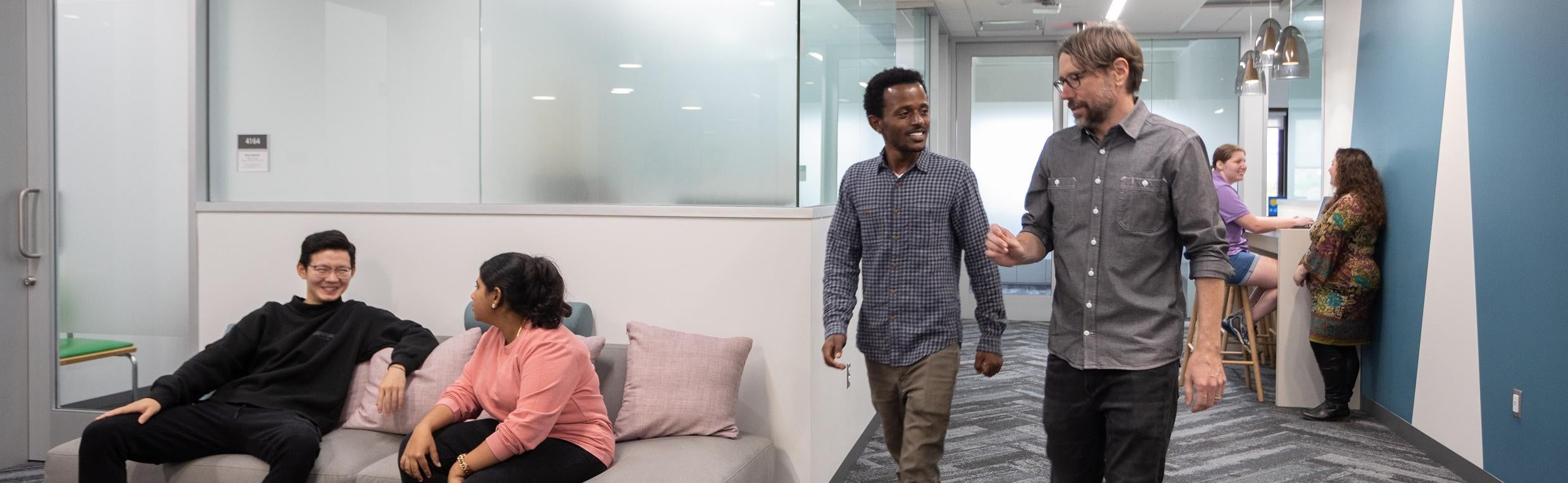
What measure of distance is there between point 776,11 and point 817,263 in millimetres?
819

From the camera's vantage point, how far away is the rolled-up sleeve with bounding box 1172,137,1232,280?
2006 millimetres

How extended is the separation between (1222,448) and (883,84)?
2.71m

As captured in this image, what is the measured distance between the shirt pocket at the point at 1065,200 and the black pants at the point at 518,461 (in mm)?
1341

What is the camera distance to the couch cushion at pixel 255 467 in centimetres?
291

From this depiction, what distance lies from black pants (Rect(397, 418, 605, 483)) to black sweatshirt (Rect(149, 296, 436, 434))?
0.57m

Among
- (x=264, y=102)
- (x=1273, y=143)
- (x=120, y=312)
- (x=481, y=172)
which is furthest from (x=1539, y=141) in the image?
(x=1273, y=143)

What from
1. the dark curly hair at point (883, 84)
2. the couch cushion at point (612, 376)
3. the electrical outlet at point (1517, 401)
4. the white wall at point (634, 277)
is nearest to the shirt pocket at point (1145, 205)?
the dark curly hair at point (883, 84)

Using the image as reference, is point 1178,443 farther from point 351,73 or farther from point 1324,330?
point 351,73

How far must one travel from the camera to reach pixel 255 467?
2926 mm

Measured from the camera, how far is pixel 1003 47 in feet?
29.3

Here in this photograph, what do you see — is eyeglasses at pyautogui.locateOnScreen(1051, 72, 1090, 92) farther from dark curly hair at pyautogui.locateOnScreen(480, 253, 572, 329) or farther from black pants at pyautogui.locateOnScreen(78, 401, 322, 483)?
black pants at pyautogui.locateOnScreen(78, 401, 322, 483)

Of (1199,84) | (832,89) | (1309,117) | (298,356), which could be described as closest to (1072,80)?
(832,89)

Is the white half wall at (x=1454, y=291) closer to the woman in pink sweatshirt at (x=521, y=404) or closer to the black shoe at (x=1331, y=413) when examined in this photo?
the black shoe at (x=1331, y=413)

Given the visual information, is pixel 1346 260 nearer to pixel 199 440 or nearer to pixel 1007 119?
pixel 1007 119
